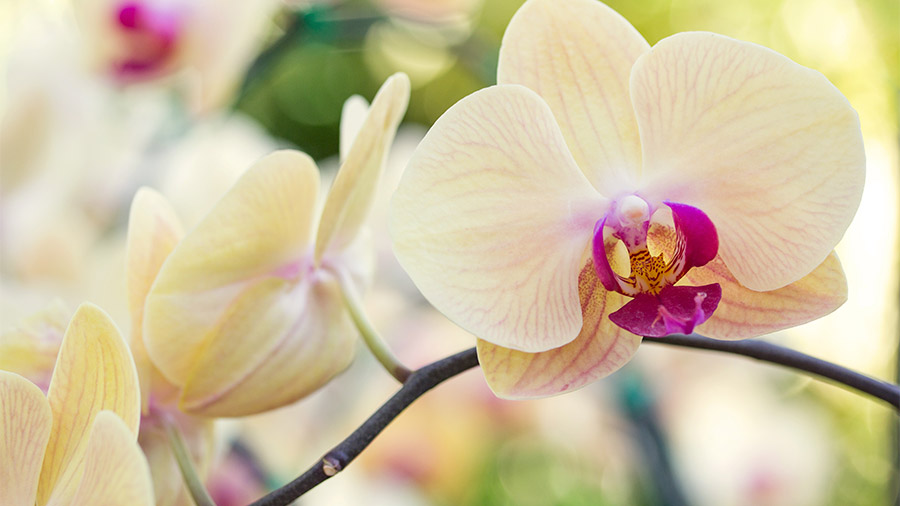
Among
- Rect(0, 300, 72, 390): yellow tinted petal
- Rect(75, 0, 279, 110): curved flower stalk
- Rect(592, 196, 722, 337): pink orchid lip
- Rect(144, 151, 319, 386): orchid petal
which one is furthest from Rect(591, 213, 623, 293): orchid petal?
Rect(75, 0, 279, 110): curved flower stalk

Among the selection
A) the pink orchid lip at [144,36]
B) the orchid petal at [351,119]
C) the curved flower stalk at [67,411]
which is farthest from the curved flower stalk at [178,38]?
the curved flower stalk at [67,411]

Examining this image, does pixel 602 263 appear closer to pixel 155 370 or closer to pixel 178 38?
pixel 155 370

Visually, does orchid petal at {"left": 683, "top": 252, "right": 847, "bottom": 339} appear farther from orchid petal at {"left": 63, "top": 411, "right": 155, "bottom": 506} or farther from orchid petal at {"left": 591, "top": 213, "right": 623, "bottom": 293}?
orchid petal at {"left": 63, "top": 411, "right": 155, "bottom": 506}

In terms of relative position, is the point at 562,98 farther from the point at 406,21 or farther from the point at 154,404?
the point at 406,21

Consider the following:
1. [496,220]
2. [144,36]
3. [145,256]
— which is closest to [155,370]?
[145,256]

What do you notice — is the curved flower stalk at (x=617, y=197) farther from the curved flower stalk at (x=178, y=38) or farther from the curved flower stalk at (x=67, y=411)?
the curved flower stalk at (x=178, y=38)

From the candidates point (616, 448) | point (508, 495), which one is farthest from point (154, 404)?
point (508, 495)

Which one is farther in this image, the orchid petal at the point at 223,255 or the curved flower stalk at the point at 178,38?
the curved flower stalk at the point at 178,38
